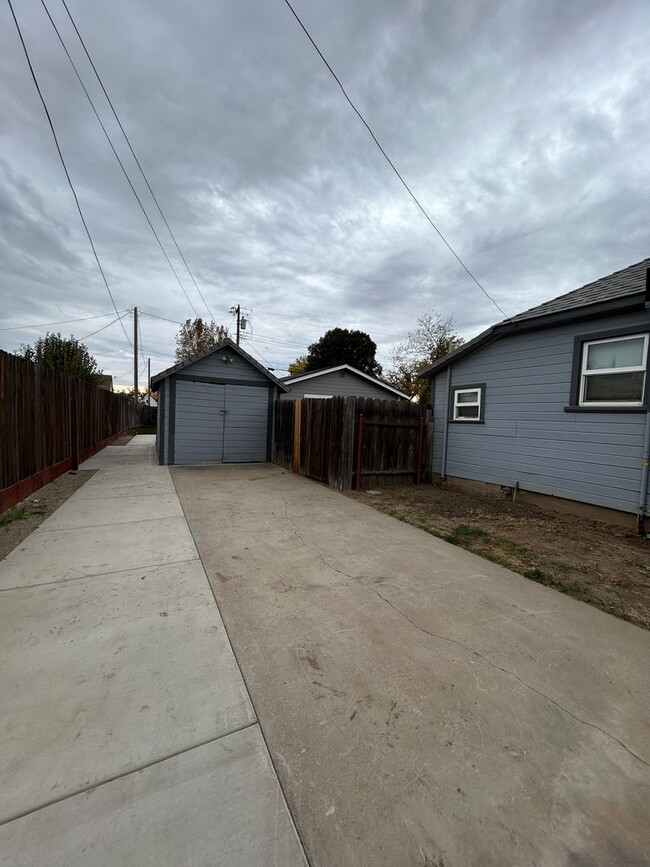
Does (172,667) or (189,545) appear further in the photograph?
(189,545)

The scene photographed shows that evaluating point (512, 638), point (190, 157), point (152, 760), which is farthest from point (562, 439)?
point (190, 157)

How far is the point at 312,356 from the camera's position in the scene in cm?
3278

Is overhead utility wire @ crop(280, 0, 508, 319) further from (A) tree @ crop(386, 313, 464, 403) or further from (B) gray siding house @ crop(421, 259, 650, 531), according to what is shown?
(A) tree @ crop(386, 313, 464, 403)

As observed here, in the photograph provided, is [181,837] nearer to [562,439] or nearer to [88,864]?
[88,864]

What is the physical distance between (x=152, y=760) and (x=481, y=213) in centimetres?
1024

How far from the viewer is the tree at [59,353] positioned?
18578 mm

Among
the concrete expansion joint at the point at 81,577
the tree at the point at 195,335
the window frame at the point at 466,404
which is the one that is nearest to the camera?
the concrete expansion joint at the point at 81,577

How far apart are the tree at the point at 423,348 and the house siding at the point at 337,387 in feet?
8.33

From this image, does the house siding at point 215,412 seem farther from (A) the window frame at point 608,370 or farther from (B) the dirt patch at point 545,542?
(A) the window frame at point 608,370

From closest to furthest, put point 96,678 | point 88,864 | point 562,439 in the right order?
point 88,864
point 96,678
point 562,439

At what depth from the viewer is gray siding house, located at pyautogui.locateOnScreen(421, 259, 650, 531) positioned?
196 inches

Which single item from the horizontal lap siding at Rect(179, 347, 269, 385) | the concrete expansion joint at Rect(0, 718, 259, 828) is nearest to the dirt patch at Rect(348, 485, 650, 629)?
the concrete expansion joint at Rect(0, 718, 259, 828)

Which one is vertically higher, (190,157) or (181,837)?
(190,157)

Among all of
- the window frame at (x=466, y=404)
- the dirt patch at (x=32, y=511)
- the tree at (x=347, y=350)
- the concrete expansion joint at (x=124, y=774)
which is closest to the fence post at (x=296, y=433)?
the window frame at (x=466, y=404)
